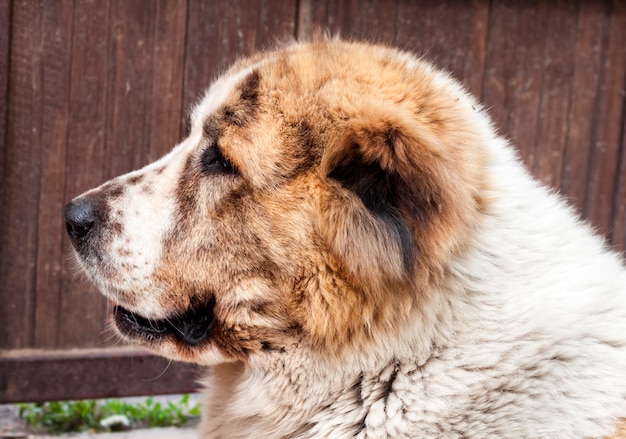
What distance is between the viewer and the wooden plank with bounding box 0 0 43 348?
4145 mm

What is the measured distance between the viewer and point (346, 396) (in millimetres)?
2314

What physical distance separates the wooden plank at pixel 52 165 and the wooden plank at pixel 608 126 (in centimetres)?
353

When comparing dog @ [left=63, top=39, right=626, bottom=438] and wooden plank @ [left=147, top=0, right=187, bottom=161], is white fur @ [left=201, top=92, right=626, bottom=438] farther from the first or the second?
wooden plank @ [left=147, top=0, right=187, bottom=161]

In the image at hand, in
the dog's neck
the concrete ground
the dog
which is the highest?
the dog

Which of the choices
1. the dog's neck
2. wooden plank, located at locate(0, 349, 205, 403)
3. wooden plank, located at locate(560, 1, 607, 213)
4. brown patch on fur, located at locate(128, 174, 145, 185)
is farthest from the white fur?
wooden plank, located at locate(560, 1, 607, 213)

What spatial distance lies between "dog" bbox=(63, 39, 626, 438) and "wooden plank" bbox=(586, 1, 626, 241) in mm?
3144

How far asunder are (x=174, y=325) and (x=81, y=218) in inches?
18.0

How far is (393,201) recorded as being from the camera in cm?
223

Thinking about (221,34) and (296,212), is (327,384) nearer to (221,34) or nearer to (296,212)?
(296,212)

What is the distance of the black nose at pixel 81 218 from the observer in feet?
8.36

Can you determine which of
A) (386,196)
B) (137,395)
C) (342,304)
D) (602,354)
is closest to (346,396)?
(342,304)

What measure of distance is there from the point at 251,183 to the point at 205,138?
30cm

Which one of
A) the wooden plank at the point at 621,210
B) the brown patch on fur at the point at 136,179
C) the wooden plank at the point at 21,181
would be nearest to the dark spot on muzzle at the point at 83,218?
the brown patch on fur at the point at 136,179

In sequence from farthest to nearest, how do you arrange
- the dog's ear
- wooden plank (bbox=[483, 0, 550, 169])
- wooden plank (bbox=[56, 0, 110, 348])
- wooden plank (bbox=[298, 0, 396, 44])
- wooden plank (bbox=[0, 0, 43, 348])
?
wooden plank (bbox=[483, 0, 550, 169]) → wooden plank (bbox=[298, 0, 396, 44]) → wooden plank (bbox=[56, 0, 110, 348]) → wooden plank (bbox=[0, 0, 43, 348]) → the dog's ear
